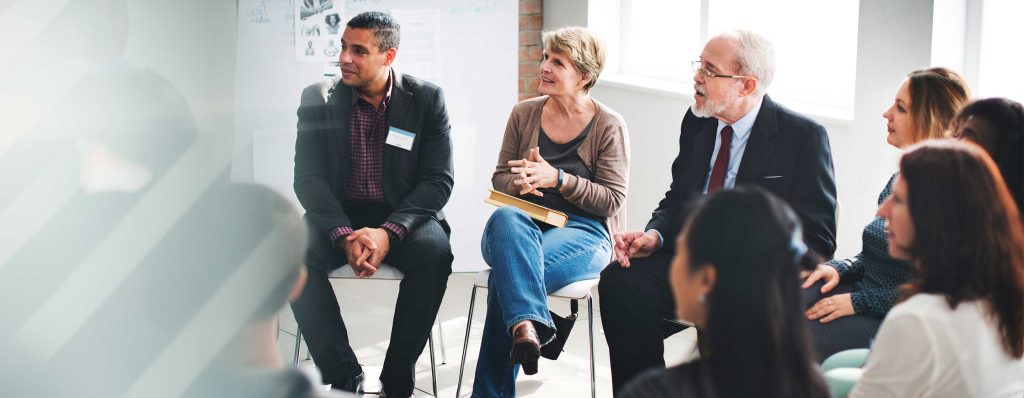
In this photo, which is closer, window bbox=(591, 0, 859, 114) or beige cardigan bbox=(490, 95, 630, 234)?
beige cardigan bbox=(490, 95, 630, 234)

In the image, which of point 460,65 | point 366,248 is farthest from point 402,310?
point 460,65

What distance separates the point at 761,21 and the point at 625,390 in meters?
3.65

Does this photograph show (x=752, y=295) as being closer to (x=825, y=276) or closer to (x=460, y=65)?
(x=825, y=276)

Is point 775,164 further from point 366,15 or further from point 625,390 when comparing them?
point 625,390

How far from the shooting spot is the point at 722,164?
2.71m

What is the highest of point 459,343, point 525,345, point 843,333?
point 843,333

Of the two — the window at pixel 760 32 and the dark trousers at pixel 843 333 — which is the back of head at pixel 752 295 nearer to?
the dark trousers at pixel 843 333

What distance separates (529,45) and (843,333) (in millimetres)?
3409

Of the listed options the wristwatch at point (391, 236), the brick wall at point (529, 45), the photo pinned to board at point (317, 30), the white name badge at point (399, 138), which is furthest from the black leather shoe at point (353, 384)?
the brick wall at point (529, 45)

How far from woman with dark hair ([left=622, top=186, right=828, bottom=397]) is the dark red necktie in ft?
5.72

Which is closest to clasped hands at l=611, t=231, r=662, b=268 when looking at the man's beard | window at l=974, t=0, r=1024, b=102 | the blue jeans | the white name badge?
the blue jeans

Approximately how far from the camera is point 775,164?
8.55 feet

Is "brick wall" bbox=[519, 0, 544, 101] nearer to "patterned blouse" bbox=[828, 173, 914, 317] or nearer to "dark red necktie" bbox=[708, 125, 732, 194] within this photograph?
"dark red necktie" bbox=[708, 125, 732, 194]

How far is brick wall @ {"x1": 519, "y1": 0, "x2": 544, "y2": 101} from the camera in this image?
530 centimetres
